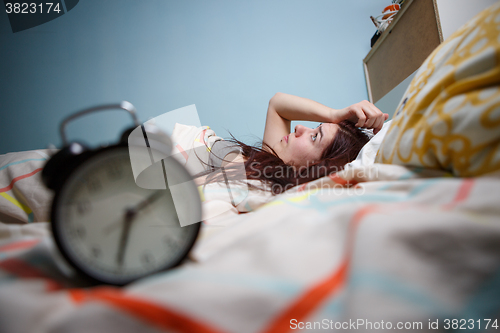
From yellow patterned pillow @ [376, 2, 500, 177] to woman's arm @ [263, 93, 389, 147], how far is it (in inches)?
22.8

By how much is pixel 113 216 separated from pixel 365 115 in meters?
1.06

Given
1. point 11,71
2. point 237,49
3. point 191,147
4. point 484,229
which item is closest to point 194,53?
point 237,49

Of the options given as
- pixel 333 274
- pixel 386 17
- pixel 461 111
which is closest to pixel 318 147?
pixel 461 111

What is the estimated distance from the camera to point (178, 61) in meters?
1.64

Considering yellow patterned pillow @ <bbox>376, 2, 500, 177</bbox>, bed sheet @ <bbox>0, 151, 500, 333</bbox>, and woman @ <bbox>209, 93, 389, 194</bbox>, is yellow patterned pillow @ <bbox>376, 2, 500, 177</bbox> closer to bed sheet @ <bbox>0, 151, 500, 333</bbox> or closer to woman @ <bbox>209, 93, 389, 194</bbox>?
bed sheet @ <bbox>0, 151, 500, 333</bbox>

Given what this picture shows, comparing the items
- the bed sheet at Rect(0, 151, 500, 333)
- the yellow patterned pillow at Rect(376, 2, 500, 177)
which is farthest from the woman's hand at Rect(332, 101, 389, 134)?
the bed sheet at Rect(0, 151, 500, 333)

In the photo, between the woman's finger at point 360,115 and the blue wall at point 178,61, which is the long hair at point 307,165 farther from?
the blue wall at point 178,61

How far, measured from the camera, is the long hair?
0.80 m

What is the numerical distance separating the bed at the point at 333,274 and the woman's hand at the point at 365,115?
0.71 metres

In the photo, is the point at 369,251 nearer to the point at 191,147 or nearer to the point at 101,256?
the point at 101,256

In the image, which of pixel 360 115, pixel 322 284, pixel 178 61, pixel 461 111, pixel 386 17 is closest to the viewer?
pixel 322 284

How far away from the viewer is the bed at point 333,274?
0.17 meters

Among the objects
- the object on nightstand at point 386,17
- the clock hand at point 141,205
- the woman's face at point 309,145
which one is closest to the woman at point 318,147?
the woman's face at point 309,145

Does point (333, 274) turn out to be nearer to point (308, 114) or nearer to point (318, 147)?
point (318, 147)
